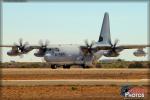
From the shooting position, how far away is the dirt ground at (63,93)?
3153 cm

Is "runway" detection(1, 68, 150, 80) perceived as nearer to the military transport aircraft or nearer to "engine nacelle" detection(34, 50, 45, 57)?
the military transport aircraft

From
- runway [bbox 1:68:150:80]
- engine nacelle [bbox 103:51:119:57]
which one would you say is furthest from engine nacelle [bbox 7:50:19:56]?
runway [bbox 1:68:150:80]

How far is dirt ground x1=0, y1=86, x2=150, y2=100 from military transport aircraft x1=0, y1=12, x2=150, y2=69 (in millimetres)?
50917

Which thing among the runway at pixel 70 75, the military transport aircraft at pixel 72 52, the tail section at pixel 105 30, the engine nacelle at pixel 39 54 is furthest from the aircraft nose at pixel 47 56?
the tail section at pixel 105 30

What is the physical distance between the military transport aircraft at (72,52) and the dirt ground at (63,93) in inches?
2005

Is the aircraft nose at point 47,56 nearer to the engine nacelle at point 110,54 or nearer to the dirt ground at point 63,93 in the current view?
the engine nacelle at point 110,54

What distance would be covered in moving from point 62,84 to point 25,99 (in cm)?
1049

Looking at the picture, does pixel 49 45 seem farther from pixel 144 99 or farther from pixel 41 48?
pixel 144 99

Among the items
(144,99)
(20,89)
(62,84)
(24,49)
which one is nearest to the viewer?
(144,99)

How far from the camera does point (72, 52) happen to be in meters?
91.7

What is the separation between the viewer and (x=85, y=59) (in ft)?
312

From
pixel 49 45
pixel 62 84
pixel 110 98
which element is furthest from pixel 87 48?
pixel 110 98

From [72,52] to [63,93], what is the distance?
57543 millimetres

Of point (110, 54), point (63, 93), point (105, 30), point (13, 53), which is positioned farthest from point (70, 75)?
point (105, 30)
